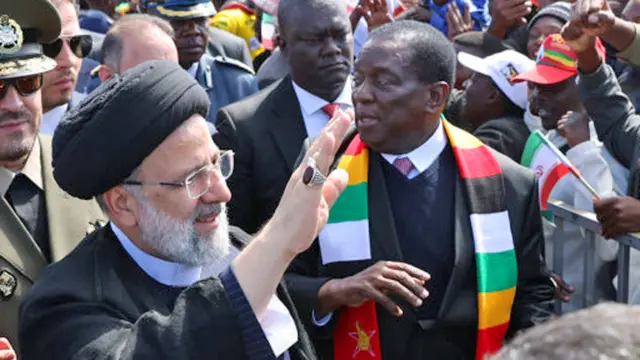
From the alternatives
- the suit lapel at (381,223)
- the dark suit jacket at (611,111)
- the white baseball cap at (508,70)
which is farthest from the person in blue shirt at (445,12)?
the suit lapel at (381,223)

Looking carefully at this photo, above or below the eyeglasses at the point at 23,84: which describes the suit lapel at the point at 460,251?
below

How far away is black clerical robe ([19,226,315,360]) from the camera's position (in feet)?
7.66

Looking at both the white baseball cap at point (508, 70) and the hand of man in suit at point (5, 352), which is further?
the white baseball cap at point (508, 70)

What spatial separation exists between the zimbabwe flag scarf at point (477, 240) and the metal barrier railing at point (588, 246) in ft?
2.45

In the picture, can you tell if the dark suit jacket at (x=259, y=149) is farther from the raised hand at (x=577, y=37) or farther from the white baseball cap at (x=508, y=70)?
the white baseball cap at (x=508, y=70)

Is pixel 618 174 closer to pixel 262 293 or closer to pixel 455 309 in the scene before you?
pixel 455 309

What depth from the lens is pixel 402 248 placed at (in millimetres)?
3668

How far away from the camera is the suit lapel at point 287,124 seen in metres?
4.67

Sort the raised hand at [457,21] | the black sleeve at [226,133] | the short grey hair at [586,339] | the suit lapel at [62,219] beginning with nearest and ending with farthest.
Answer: the short grey hair at [586,339] → the suit lapel at [62,219] → the black sleeve at [226,133] → the raised hand at [457,21]

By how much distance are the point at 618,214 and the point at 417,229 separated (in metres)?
1.01

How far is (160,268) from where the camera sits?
2760 millimetres

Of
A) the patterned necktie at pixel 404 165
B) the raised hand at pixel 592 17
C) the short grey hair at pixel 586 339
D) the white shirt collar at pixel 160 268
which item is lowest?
the patterned necktie at pixel 404 165

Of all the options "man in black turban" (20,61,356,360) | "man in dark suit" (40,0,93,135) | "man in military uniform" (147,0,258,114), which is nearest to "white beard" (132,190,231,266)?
"man in black turban" (20,61,356,360)

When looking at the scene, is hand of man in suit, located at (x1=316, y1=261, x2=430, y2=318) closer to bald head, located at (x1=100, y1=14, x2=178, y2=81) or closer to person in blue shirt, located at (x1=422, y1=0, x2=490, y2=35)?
bald head, located at (x1=100, y1=14, x2=178, y2=81)
